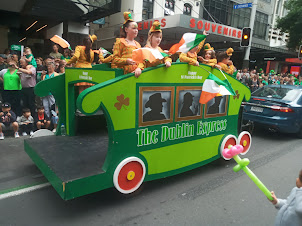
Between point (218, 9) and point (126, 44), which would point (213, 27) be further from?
point (126, 44)

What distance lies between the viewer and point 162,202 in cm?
349

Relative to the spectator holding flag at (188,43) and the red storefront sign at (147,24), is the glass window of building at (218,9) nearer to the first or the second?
the red storefront sign at (147,24)

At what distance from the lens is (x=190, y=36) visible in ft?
12.2

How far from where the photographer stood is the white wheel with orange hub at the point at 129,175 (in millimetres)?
3232

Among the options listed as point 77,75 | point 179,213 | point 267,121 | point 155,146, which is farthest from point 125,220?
point 267,121

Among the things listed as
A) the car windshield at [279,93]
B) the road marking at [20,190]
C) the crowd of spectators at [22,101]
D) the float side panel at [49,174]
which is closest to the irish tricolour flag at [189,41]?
the float side panel at [49,174]

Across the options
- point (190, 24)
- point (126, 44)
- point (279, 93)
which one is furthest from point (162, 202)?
point (190, 24)

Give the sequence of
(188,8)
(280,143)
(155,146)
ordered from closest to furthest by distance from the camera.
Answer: (155,146), (280,143), (188,8)

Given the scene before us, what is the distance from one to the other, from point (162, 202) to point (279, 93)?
565 centimetres

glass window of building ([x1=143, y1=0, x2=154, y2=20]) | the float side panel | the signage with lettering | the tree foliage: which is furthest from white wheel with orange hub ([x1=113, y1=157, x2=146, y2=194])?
the tree foliage

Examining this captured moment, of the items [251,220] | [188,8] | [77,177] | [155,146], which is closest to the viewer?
[77,177]

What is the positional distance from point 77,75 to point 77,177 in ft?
7.27

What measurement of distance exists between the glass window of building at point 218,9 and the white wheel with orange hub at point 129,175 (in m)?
23.2

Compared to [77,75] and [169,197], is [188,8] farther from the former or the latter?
[169,197]
